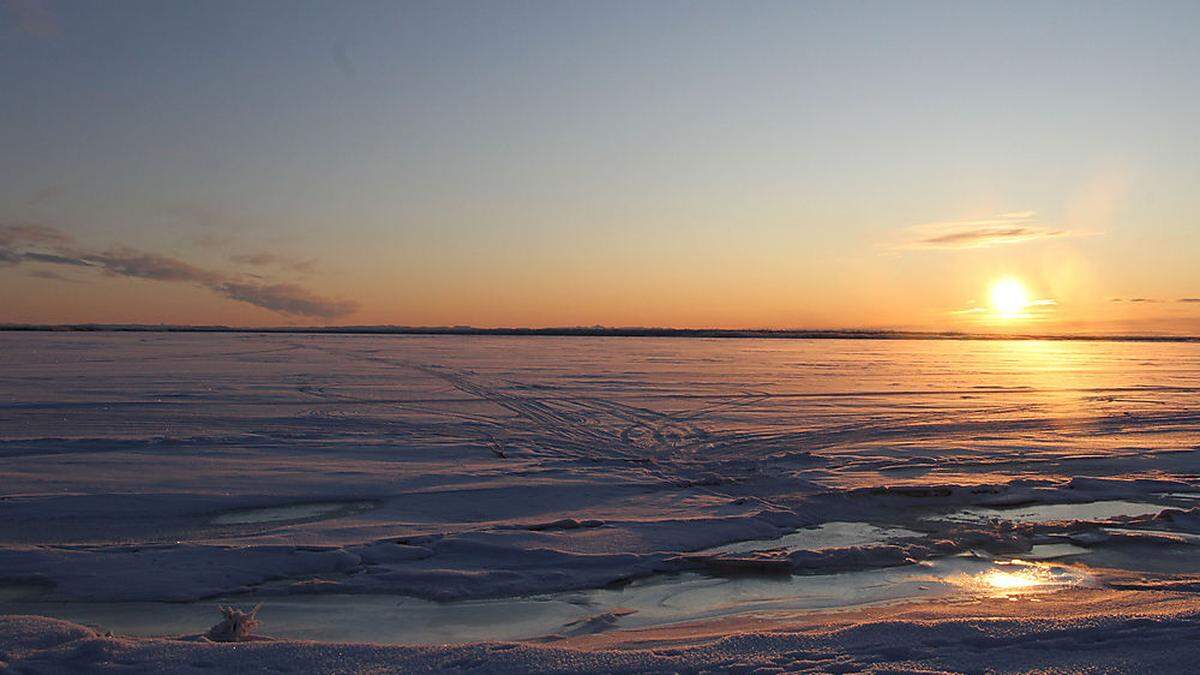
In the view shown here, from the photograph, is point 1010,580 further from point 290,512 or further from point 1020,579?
point 290,512

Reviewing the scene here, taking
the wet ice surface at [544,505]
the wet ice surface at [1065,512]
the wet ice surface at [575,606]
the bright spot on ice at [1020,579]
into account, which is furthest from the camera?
the wet ice surface at [1065,512]

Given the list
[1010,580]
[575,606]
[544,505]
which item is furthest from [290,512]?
[1010,580]

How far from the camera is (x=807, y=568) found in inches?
241

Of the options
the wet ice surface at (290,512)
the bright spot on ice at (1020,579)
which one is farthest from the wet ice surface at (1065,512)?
the wet ice surface at (290,512)

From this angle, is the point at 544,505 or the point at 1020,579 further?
the point at 544,505

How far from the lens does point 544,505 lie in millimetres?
7941

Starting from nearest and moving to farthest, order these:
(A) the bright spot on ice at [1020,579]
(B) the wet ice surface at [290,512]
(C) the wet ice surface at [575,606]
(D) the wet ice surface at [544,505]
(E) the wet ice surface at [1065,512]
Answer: (C) the wet ice surface at [575,606], (D) the wet ice surface at [544,505], (A) the bright spot on ice at [1020,579], (B) the wet ice surface at [290,512], (E) the wet ice surface at [1065,512]

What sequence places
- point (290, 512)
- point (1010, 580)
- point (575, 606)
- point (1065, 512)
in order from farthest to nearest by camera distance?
point (1065, 512) → point (290, 512) → point (1010, 580) → point (575, 606)

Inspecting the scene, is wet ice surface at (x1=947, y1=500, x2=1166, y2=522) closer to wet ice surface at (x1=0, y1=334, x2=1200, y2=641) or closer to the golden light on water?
wet ice surface at (x1=0, y1=334, x2=1200, y2=641)

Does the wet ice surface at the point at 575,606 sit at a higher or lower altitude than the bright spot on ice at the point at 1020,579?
lower

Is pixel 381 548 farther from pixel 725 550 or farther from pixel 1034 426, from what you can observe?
pixel 1034 426

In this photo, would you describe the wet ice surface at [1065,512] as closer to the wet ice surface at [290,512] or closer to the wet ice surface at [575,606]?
the wet ice surface at [575,606]

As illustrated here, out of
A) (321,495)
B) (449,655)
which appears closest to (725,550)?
(449,655)

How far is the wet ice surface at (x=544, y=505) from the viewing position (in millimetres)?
5434
